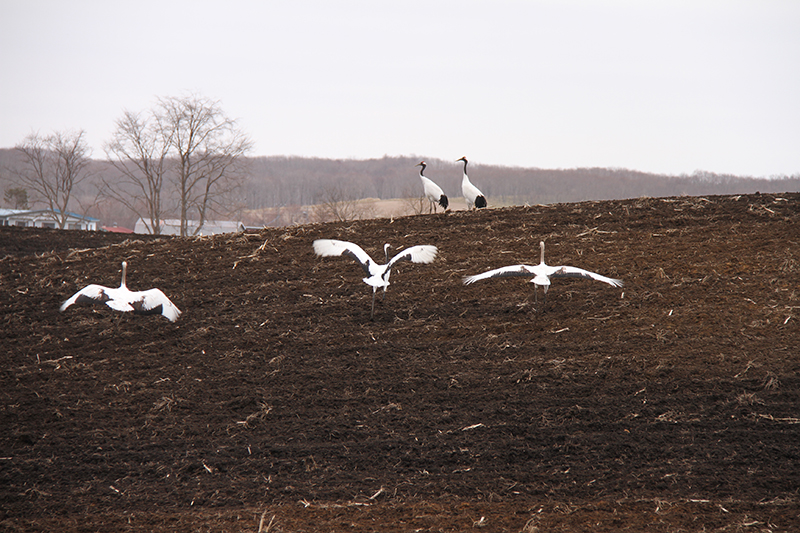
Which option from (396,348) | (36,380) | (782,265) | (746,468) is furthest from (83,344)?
(782,265)

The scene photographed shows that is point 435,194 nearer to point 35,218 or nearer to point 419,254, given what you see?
point 419,254

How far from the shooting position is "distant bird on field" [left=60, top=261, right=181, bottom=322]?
6602 mm

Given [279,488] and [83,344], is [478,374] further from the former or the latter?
[83,344]

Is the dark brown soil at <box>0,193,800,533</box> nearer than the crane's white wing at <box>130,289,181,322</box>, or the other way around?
the dark brown soil at <box>0,193,800,533</box>

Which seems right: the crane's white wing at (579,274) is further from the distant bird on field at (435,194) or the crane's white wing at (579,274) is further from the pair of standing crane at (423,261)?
the distant bird on field at (435,194)

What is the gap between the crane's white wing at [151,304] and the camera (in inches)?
267

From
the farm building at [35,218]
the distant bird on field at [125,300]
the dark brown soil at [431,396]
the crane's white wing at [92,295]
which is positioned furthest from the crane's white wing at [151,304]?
the farm building at [35,218]

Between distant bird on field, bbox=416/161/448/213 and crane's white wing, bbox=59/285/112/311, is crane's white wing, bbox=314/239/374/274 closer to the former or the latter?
crane's white wing, bbox=59/285/112/311

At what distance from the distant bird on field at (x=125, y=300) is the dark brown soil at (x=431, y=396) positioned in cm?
54

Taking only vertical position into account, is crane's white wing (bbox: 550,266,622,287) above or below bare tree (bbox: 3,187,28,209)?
below

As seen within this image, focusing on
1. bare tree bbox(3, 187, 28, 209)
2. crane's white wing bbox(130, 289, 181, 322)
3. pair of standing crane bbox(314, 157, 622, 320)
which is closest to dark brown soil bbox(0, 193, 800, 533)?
crane's white wing bbox(130, 289, 181, 322)

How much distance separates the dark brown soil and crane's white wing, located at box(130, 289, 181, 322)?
0.50 meters

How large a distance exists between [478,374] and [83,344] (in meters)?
5.05

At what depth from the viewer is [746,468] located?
4.44 meters
